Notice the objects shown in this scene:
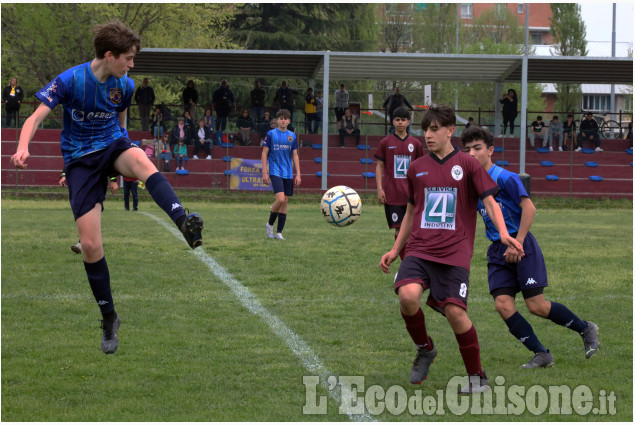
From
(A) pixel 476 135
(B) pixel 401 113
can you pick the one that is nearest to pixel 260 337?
(A) pixel 476 135

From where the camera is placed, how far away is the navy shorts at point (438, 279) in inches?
201

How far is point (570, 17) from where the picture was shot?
2085 inches

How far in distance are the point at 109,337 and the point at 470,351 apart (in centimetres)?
243

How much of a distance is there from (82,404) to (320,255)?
651cm

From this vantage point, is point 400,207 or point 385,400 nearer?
point 385,400

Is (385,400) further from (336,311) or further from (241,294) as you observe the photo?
(241,294)

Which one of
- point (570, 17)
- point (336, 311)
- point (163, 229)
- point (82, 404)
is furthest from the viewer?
point (570, 17)

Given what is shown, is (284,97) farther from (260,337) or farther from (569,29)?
(569,29)

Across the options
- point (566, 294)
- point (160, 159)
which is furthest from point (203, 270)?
point (160, 159)

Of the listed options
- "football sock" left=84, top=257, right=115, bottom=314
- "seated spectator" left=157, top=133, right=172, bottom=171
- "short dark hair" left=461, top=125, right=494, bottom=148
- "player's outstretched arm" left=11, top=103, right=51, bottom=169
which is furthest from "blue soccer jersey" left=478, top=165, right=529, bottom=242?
"seated spectator" left=157, top=133, right=172, bottom=171

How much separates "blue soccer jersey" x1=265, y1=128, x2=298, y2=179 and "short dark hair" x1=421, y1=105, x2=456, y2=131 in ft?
25.5

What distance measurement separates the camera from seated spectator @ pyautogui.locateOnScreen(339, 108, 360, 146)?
25.4m

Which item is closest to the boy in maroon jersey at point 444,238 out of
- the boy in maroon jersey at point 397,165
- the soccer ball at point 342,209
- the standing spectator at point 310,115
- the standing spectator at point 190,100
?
the soccer ball at point 342,209

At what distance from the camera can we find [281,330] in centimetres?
674
